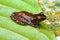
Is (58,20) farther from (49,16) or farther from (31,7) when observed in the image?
(31,7)

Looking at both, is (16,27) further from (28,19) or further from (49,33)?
(49,33)

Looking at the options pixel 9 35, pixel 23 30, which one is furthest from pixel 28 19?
pixel 9 35

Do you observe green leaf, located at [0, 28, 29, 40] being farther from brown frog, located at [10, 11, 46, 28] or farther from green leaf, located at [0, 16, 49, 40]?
brown frog, located at [10, 11, 46, 28]

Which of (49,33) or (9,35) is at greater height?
(49,33)

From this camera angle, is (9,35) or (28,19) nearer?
(9,35)

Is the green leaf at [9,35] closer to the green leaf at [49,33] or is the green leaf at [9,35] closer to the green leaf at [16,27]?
the green leaf at [16,27]

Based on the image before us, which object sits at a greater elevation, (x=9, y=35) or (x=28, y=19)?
(x=28, y=19)

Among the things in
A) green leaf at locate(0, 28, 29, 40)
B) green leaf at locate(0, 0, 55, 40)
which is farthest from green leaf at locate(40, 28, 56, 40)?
green leaf at locate(0, 28, 29, 40)

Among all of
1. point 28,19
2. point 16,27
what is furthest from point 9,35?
point 28,19

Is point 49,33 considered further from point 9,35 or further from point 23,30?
point 9,35

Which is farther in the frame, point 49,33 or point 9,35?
point 49,33
